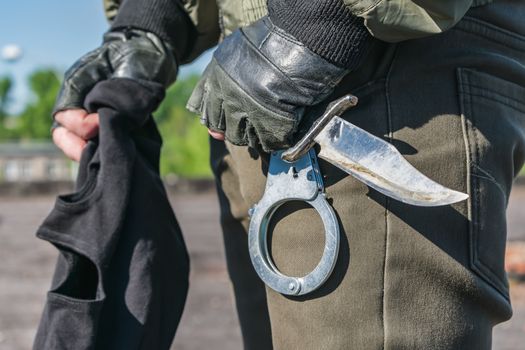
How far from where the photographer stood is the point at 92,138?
158 centimetres

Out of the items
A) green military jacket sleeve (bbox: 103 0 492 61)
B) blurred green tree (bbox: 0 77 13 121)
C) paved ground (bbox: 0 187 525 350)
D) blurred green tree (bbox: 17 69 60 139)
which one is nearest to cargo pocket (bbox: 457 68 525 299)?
green military jacket sleeve (bbox: 103 0 492 61)

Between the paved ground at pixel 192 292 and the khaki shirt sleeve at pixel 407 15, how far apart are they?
3553 mm

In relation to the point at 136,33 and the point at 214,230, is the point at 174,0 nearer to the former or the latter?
the point at 136,33

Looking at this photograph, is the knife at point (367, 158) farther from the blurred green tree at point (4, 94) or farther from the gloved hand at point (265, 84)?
the blurred green tree at point (4, 94)

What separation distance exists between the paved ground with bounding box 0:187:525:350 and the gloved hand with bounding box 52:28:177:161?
9.93 feet

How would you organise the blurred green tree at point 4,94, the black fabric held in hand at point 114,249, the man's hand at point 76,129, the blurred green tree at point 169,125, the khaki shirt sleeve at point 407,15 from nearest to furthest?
the khaki shirt sleeve at point 407,15
the black fabric held in hand at point 114,249
the man's hand at point 76,129
the blurred green tree at point 169,125
the blurred green tree at point 4,94

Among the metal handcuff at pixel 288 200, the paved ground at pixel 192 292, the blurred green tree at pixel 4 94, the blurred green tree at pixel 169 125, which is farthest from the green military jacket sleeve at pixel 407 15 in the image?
the blurred green tree at pixel 4 94

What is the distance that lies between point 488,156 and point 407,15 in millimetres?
244

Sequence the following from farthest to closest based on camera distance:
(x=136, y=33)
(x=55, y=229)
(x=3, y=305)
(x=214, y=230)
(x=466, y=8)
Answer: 1. (x=214, y=230)
2. (x=3, y=305)
3. (x=136, y=33)
4. (x=55, y=229)
5. (x=466, y=8)

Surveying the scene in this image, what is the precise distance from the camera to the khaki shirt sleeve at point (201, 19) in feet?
5.51

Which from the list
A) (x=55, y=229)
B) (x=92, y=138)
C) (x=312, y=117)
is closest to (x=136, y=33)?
(x=92, y=138)

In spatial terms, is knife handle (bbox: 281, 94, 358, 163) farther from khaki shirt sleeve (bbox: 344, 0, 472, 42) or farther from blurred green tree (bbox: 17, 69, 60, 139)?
blurred green tree (bbox: 17, 69, 60, 139)

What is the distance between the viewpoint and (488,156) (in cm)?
122

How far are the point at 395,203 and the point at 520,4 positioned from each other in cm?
36
